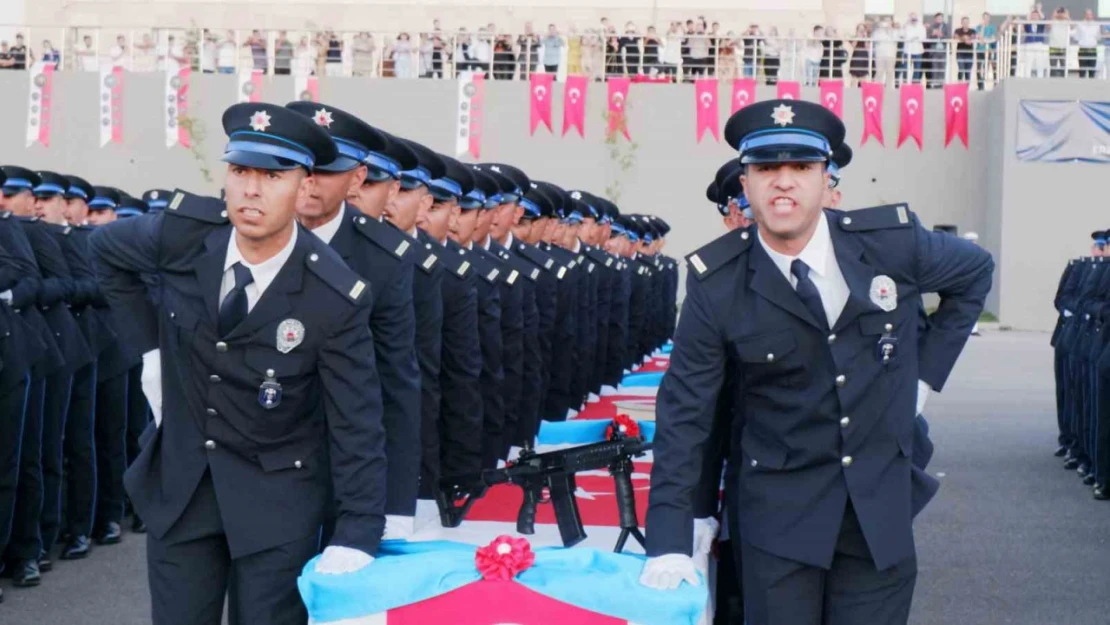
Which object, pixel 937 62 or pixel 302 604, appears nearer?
pixel 302 604

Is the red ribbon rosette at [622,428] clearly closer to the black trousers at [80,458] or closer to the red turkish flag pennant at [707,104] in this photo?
the black trousers at [80,458]

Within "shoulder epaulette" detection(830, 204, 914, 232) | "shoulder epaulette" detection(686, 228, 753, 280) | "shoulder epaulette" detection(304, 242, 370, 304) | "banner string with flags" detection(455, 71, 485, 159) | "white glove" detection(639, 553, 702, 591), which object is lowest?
"white glove" detection(639, 553, 702, 591)

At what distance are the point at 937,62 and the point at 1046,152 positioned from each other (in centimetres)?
337

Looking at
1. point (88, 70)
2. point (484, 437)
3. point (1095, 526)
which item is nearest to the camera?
point (484, 437)

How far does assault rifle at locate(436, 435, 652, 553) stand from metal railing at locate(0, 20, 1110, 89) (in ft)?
89.3

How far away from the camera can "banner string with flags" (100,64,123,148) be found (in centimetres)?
3209

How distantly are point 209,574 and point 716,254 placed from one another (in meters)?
1.44

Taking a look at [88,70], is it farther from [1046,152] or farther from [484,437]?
[484,437]

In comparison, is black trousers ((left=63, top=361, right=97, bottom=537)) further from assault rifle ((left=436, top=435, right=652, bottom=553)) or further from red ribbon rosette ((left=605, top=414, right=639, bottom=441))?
assault rifle ((left=436, top=435, right=652, bottom=553))

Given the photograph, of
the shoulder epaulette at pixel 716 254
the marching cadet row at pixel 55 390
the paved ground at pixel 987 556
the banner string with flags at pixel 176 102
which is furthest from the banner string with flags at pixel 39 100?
the shoulder epaulette at pixel 716 254

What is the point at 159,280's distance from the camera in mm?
4066

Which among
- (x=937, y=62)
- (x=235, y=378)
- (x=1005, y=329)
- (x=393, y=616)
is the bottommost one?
(x=1005, y=329)

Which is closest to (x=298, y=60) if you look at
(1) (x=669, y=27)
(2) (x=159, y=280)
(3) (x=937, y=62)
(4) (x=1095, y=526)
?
(1) (x=669, y=27)

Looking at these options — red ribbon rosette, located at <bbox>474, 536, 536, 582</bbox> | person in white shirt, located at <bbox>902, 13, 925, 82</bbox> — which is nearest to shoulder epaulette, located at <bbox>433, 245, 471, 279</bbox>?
red ribbon rosette, located at <bbox>474, 536, 536, 582</bbox>
